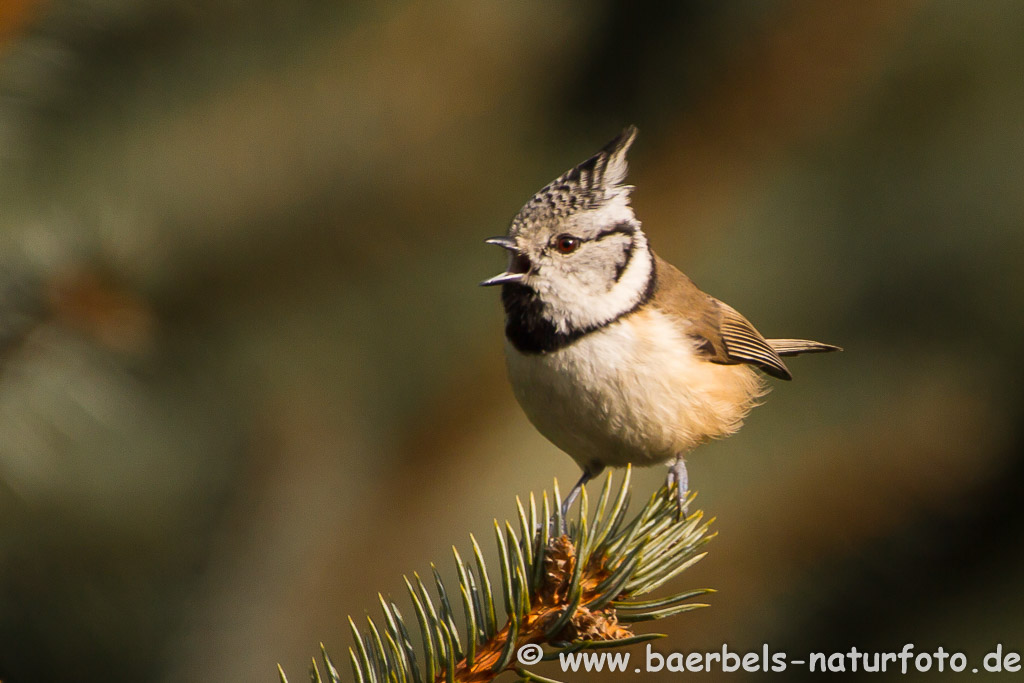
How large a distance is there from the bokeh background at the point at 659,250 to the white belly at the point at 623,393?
5.14 ft

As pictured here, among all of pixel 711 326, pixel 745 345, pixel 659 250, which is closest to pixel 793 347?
pixel 745 345

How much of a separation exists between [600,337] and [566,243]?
0.31 meters

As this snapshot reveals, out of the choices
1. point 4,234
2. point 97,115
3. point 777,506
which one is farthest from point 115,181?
point 777,506

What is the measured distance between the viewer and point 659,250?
14.5 feet

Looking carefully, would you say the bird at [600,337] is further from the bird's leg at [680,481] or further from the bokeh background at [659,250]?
the bokeh background at [659,250]

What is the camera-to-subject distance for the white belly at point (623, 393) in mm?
2625

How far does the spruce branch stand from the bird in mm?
680

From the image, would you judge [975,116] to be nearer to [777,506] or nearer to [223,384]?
[777,506]

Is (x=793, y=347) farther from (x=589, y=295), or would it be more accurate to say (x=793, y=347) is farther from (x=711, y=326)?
(x=589, y=295)

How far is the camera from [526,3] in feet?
14.7

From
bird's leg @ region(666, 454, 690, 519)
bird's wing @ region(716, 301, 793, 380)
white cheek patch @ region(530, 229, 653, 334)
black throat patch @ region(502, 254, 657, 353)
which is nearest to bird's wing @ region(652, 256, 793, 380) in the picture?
bird's wing @ region(716, 301, 793, 380)

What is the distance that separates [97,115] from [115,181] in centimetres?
24

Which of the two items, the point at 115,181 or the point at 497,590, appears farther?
the point at 497,590

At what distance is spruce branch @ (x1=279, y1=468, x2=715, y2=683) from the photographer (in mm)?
1495
